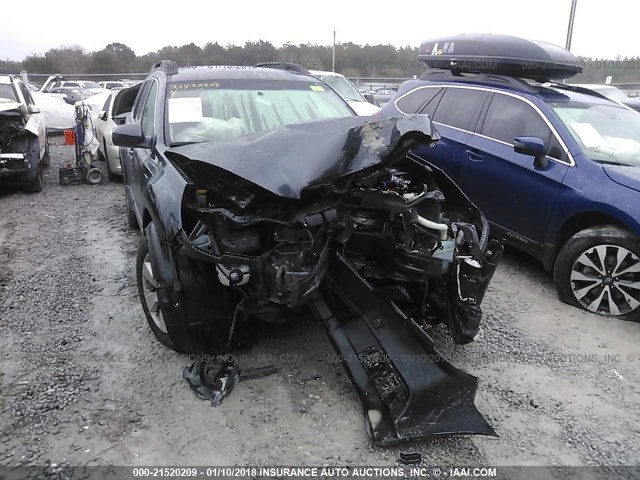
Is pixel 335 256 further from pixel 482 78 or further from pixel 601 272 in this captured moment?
pixel 482 78

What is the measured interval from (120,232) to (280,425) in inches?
159

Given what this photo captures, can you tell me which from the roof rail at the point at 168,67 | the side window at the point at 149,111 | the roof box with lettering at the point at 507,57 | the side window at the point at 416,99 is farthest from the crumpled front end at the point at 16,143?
the roof box with lettering at the point at 507,57

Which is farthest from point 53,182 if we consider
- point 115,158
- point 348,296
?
point 348,296

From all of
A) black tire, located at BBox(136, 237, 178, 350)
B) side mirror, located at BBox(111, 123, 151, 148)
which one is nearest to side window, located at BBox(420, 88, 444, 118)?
side mirror, located at BBox(111, 123, 151, 148)

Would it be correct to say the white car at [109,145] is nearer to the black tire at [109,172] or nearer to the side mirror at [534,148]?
the black tire at [109,172]

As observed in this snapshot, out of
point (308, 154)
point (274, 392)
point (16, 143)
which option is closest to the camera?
point (308, 154)

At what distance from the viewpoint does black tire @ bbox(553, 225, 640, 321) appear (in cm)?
390

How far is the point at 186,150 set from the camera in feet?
9.34

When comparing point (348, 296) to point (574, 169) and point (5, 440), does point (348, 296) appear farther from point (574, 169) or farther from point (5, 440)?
point (574, 169)

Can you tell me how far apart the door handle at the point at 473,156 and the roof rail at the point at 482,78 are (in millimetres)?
783

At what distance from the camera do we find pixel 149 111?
4.28 metres

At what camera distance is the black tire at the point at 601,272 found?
3.90 m

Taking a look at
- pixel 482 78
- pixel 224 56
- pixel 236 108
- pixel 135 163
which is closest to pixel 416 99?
pixel 482 78

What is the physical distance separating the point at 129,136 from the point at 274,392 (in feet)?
7.03
